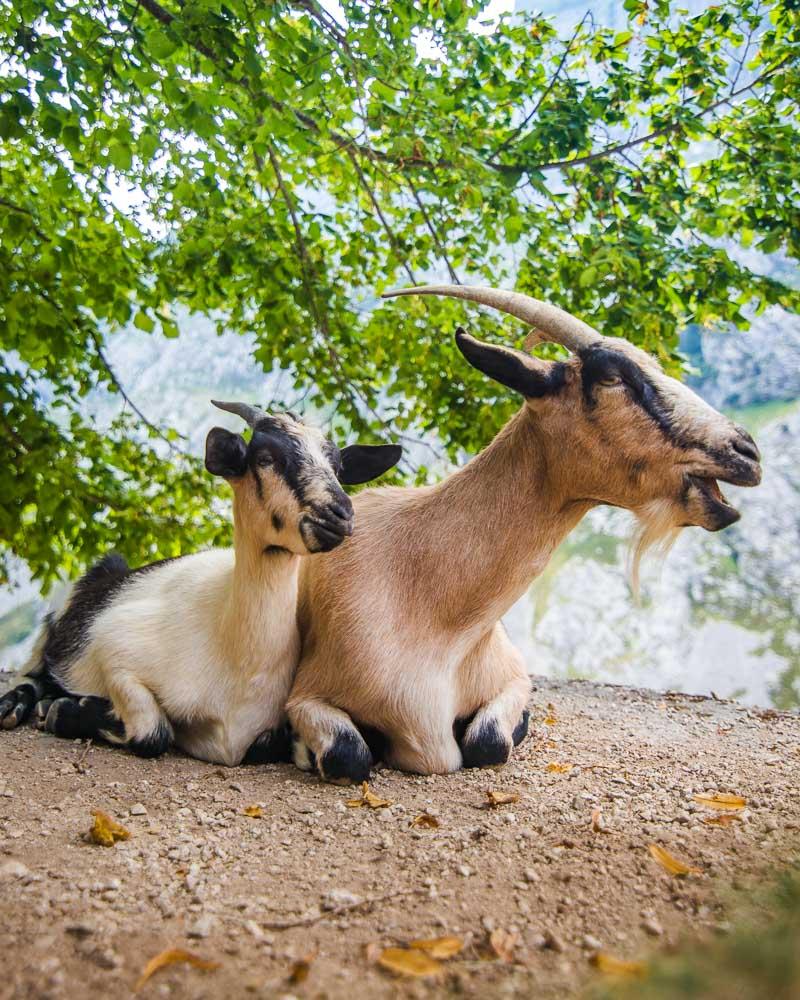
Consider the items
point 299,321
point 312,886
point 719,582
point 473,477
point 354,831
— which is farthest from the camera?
point 719,582

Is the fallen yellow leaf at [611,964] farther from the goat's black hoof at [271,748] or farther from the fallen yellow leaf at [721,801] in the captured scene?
the goat's black hoof at [271,748]

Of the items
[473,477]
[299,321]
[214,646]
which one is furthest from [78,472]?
[473,477]

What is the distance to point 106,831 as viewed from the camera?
246 cm

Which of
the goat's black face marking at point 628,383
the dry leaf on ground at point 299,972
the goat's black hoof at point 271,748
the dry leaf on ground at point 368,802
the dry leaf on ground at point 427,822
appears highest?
the goat's black face marking at point 628,383

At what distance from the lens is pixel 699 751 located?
3.81m

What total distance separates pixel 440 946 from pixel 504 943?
0.14 m

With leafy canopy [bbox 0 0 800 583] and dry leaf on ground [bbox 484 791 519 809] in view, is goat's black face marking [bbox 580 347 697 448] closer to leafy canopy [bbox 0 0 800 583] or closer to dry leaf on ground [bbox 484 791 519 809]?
dry leaf on ground [bbox 484 791 519 809]

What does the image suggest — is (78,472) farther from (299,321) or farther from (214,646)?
(214,646)

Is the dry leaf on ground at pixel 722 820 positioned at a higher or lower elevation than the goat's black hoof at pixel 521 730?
higher

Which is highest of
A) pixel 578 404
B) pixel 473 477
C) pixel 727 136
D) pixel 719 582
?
pixel 727 136

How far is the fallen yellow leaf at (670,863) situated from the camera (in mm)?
2115

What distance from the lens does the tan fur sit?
3.14 m

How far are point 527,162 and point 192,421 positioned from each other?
2155 inches

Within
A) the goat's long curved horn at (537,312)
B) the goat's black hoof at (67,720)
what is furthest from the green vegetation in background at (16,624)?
the goat's long curved horn at (537,312)
